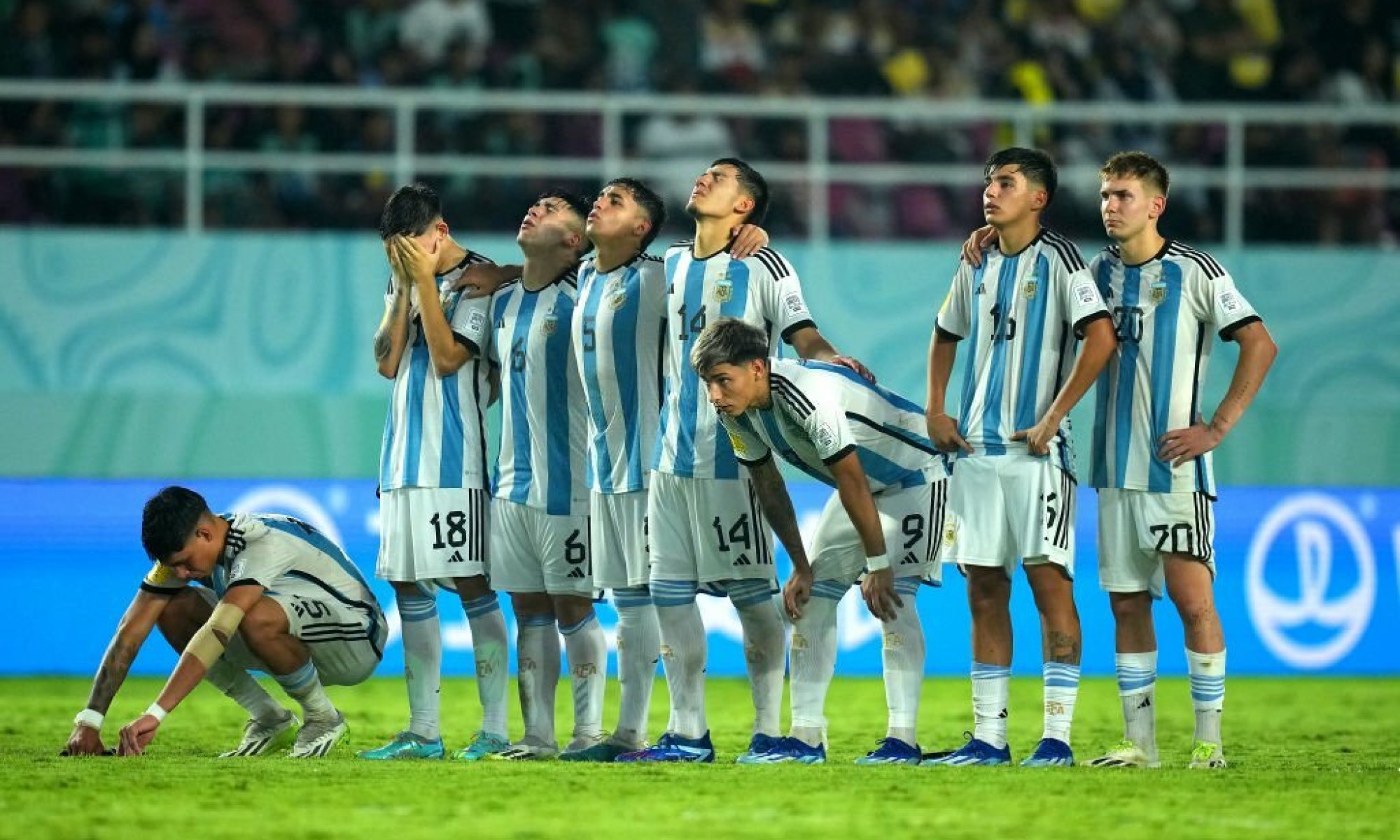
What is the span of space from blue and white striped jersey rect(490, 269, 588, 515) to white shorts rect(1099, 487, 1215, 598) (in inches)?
83.5

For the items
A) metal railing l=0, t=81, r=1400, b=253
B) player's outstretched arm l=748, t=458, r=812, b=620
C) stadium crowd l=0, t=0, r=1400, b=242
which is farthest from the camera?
stadium crowd l=0, t=0, r=1400, b=242

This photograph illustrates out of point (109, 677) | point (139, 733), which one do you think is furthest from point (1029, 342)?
point (109, 677)

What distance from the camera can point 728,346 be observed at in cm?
771

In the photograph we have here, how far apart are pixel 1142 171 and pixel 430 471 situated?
3.08 metres

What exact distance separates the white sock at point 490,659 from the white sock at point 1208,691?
2.76 metres

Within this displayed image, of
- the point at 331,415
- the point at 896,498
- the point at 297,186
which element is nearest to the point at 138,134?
the point at 297,186

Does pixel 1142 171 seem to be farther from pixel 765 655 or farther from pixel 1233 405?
pixel 765 655

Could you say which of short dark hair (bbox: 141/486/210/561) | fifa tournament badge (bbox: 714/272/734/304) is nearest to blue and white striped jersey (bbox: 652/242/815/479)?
fifa tournament badge (bbox: 714/272/734/304)

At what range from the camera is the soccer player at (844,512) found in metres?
7.83

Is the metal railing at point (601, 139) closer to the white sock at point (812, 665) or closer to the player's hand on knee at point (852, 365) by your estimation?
the player's hand on knee at point (852, 365)

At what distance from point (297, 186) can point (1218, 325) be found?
7961mm

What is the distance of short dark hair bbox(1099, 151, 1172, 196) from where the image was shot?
8273 mm

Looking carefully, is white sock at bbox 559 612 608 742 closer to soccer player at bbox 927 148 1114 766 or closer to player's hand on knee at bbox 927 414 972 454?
soccer player at bbox 927 148 1114 766

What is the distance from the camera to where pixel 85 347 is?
537 inches
